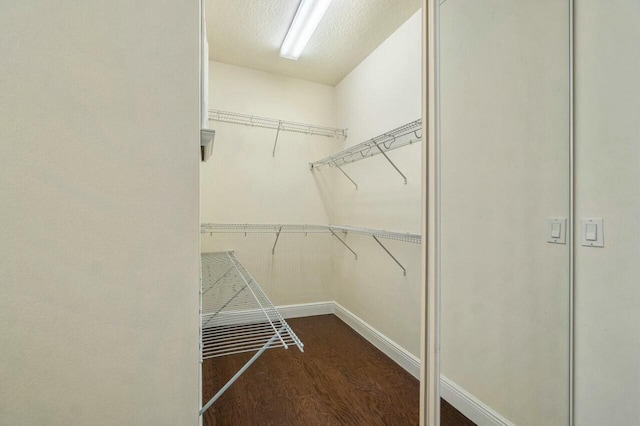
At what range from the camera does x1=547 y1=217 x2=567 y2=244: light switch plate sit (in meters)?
1.08

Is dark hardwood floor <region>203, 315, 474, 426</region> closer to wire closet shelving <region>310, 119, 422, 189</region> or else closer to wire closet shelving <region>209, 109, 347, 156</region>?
wire closet shelving <region>310, 119, 422, 189</region>

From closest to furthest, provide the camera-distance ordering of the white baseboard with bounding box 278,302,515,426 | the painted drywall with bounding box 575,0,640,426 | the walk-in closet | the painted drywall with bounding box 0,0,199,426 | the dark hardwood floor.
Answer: the painted drywall with bounding box 0,0,199,426
the painted drywall with bounding box 575,0,640,426
the white baseboard with bounding box 278,302,515,426
the dark hardwood floor
the walk-in closet

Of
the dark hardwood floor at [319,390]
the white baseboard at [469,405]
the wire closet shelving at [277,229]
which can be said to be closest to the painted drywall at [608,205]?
the white baseboard at [469,405]

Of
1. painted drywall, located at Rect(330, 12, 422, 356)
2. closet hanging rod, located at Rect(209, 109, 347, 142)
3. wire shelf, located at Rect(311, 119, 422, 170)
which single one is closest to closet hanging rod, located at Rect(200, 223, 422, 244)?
painted drywall, located at Rect(330, 12, 422, 356)

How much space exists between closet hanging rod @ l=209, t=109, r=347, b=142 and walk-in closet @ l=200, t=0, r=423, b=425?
0.6 inches

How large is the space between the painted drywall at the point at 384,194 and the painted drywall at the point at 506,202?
28.0 inches

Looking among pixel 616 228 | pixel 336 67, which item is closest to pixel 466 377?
pixel 616 228

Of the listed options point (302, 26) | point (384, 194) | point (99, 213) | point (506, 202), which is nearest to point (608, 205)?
point (506, 202)

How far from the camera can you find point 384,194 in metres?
2.36

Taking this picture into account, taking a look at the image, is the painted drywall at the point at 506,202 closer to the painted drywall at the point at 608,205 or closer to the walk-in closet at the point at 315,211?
the painted drywall at the point at 608,205

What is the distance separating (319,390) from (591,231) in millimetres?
1639

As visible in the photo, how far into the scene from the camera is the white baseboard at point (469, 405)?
1.16 m

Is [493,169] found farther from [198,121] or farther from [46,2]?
[46,2]

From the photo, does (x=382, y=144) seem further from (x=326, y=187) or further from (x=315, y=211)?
(x=315, y=211)
